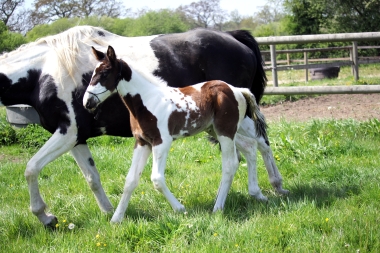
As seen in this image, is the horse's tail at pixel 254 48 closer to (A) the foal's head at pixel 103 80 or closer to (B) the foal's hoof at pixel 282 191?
(B) the foal's hoof at pixel 282 191

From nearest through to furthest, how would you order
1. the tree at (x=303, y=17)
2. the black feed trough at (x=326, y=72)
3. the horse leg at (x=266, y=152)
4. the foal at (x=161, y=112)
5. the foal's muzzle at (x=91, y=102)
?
the foal's muzzle at (x=91, y=102)
the foal at (x=161, y=112)
the horse leg at (x=266, y=152)
the black feed trough at (x=326, y=72)
the tree at (x=303, y=17)

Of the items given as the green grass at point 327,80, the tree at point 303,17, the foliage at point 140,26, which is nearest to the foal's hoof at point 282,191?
the green grass at point 327,80

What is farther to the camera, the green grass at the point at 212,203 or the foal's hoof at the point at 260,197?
the foal's hoof at the point at 260,197

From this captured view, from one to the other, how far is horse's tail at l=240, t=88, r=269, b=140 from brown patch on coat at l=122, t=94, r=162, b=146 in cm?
97

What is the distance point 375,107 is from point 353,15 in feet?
74.8

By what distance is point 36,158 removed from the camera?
4258 millimetres

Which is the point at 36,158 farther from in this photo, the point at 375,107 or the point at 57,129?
the point at 375,107

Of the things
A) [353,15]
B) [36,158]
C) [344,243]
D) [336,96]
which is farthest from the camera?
[353,15]

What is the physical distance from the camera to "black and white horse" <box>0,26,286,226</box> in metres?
4.34

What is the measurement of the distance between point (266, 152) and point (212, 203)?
870 mm

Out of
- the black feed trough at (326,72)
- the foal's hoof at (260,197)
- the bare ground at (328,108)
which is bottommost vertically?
the black feed trough at (326,72)

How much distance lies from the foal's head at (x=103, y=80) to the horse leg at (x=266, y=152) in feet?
5.12

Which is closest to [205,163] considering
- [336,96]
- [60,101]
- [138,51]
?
[138,51]

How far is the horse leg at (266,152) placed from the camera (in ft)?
15.7
